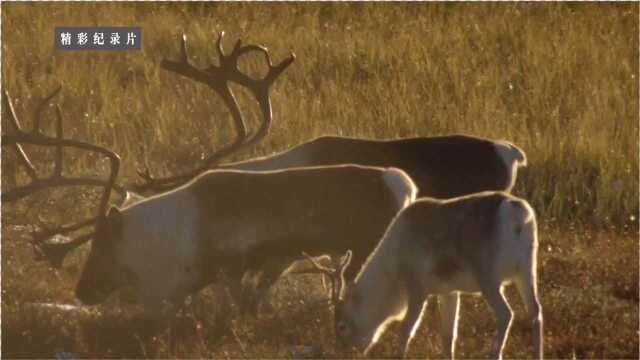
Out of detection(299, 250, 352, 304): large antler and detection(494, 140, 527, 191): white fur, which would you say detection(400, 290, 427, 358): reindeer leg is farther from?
detection(494, 140, 527, 191): white fur

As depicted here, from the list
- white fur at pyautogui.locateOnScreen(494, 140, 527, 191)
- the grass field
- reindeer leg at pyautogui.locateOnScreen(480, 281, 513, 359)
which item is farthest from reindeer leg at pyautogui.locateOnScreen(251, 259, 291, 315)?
white fur at pyautogui.locateOnScreen(494, 140, 527, 191)

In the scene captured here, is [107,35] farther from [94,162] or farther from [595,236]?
[595,236]

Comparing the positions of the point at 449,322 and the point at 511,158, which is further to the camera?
the point at 511,158

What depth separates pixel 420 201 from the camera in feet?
31.8

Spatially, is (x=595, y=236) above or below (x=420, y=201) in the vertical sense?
below

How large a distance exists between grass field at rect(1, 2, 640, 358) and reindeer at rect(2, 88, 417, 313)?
319mm

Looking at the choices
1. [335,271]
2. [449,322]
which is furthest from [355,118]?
[449,322]

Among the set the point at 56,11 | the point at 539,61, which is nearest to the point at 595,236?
the point at 539,61

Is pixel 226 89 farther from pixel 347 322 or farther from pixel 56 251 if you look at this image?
pixel 347 322

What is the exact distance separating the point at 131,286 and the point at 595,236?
11.8ft

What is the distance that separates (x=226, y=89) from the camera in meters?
12.3

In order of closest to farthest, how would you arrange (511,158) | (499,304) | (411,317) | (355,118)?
(499,304) < (411,317) < (511,158) < (355,118)

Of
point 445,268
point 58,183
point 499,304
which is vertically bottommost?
point 499,304

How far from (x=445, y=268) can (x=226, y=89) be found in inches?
131
